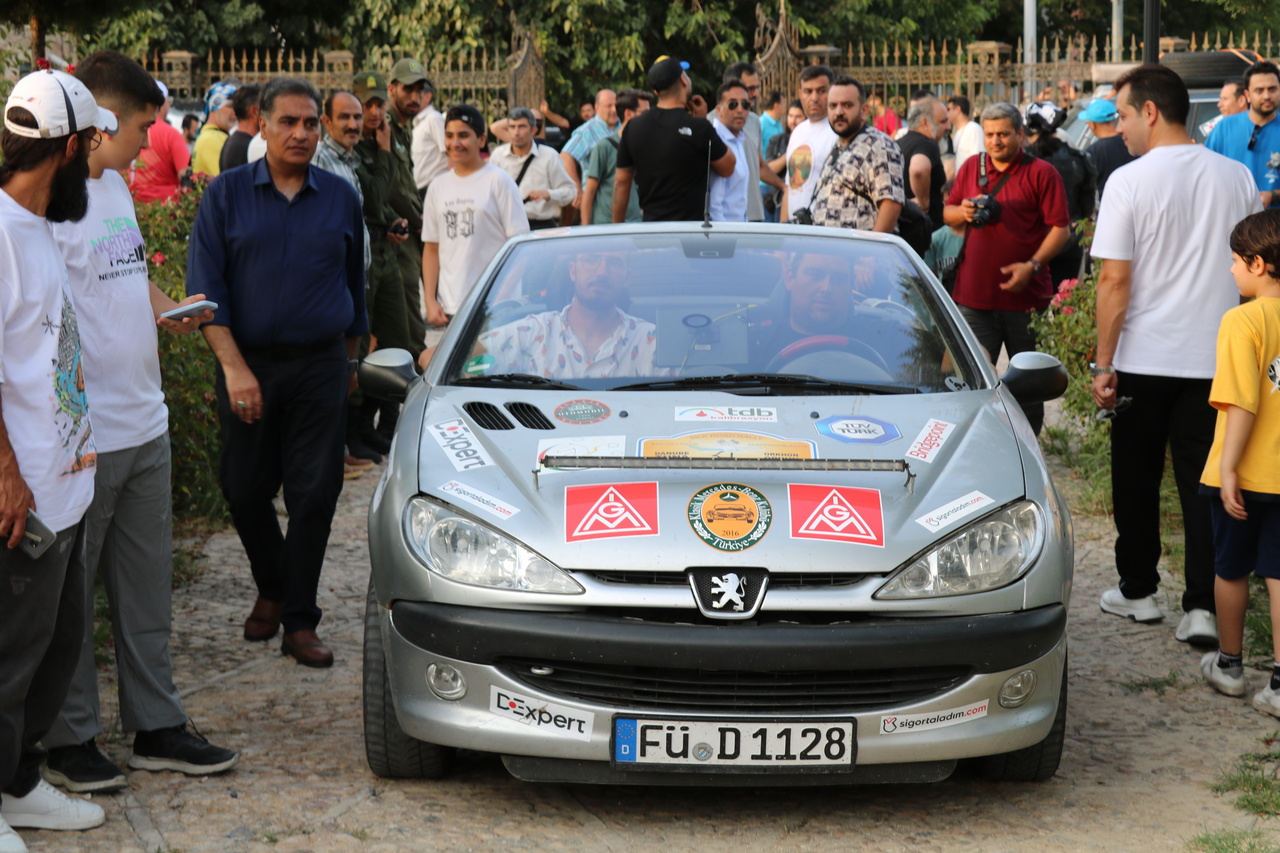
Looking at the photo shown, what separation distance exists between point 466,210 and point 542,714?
494cm

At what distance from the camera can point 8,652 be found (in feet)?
11.2

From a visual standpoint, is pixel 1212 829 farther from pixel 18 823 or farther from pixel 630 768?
pixel 18 823

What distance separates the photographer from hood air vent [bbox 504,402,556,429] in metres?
4.04

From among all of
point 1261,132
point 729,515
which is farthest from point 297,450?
point 1261,132

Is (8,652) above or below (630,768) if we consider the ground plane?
above

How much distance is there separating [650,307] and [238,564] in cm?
277

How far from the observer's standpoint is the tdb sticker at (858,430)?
3.93 meters

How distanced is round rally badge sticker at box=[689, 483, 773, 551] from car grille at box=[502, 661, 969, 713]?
31cm

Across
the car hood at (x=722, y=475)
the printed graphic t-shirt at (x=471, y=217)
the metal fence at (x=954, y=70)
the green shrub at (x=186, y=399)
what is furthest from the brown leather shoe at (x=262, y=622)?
the metal fence at (x=954, y=70)

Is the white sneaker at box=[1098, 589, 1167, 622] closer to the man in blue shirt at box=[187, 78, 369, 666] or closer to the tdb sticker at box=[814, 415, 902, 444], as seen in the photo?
the tdb sticker at box=[814, 415, 902, 444]

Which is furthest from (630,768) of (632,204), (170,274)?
(632,204)

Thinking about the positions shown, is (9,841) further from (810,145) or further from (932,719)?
(810,145)

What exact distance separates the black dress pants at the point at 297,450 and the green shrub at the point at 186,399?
1.02 meters

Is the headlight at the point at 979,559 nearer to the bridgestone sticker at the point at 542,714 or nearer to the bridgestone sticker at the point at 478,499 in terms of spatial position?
the bridgestone sticker at the point at 542,714
